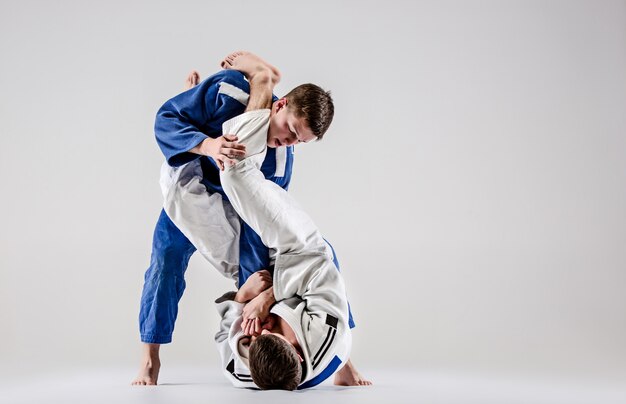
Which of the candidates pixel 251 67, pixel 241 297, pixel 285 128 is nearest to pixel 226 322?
pixel 241 297

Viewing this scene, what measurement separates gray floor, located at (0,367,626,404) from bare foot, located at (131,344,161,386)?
0.04 metres

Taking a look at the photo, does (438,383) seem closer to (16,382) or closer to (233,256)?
(233,256)

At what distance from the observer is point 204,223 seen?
2486 mm

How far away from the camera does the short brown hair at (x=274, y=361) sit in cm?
204

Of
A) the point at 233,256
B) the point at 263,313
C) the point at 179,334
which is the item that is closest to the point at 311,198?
the point at 179,334

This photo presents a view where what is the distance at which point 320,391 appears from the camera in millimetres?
2311

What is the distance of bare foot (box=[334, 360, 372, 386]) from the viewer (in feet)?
8.38

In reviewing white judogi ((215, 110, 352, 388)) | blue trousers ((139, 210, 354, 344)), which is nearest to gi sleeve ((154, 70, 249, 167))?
white judogi ((215, 110, 352, 388))

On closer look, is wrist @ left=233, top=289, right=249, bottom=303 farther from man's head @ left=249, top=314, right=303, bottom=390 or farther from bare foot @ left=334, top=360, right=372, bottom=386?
bare foot @ left=334, top=360, right=372, bottom=386

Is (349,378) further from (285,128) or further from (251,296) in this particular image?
(285,128)

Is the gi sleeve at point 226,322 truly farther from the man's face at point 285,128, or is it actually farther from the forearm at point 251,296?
the man's face at point 285,128

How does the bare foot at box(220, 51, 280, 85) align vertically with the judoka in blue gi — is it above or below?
above

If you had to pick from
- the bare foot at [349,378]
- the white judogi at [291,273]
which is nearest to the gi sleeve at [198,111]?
the white judogi at [291,273]

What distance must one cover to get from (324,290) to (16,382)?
1.19 m
